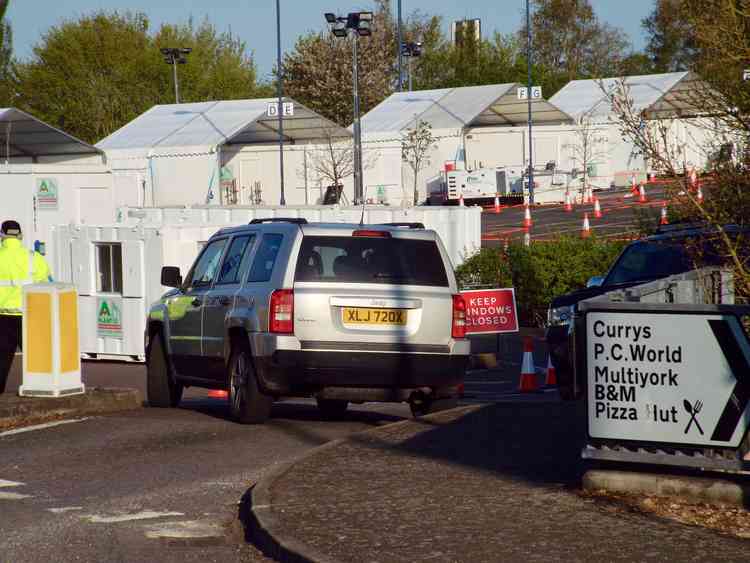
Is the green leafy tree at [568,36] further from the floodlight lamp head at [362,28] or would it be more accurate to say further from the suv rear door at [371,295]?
the suv rear door at [371,295]

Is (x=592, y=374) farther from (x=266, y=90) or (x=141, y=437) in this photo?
(x=266, y=90)

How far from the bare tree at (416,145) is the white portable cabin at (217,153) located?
237cm

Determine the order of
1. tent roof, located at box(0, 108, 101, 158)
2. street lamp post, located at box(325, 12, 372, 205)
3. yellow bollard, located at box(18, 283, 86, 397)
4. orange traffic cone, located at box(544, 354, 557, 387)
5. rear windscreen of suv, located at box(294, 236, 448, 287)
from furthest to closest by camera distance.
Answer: street lamp post, located at box(325, 12, 372, 205)
tent roof, located at box(0, 108, 101, 158)
orange traffic cone, located at box(544, 354, 557, 387)
yellow bollard, located at box(18, 283, 86, 397)
rear windscreen of suv, located at box(294, 236, 448, 287)

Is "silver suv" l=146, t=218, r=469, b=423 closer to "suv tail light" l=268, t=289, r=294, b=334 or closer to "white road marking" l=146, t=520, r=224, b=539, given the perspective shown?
"suv tail light" l=268, t=289, r=294, b=334

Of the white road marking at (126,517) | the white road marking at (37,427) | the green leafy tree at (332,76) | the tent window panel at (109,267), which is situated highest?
the green leafy tree at (332,76)

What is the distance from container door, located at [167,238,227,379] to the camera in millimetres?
13516

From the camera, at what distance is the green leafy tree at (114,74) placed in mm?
82000

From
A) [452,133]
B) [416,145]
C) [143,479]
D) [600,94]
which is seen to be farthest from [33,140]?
[600,94]

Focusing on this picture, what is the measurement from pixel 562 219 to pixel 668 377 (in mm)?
39570

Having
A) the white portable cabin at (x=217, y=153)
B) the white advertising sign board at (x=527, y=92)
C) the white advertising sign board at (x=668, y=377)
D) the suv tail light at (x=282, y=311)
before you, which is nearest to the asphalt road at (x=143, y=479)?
the suv tail light at (x=282, y=311)

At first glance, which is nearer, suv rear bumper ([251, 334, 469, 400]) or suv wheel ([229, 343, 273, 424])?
suv rear bumper ([251, 334, 469, 400])

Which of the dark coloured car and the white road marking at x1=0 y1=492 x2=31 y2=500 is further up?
the dark coloured car

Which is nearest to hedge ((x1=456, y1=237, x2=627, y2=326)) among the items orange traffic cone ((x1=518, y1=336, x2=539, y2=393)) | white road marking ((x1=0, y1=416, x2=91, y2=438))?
orange traffic cone ((x1=518, y1=336, x2=539, y2=393))

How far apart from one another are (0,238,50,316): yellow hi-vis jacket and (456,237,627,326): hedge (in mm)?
11124
